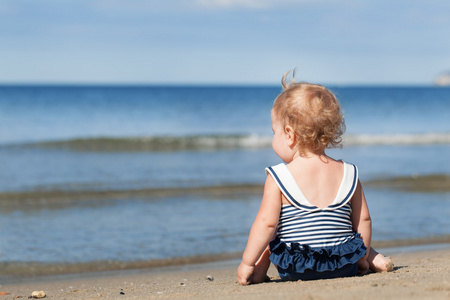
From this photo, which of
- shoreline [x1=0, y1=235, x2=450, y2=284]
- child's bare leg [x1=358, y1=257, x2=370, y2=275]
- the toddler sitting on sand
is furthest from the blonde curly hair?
shoreline [x1=0, y1=235, x2=450, y2=284]

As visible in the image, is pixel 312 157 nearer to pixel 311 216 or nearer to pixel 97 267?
pixel 311 216

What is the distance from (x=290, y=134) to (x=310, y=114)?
154 millimetres

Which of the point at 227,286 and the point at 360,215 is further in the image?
the point at 227,286

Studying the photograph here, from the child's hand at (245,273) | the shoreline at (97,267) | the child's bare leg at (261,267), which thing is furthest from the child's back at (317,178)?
the shoreline at (97,267)

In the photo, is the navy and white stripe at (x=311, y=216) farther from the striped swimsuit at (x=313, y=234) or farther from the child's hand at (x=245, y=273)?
the child's hand at (x=245, y=273)

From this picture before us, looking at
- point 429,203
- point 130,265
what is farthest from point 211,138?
point 130,265

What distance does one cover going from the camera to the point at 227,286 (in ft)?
9.76

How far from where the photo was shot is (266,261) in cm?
283

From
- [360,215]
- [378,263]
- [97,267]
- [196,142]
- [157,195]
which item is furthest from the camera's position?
[196,142]

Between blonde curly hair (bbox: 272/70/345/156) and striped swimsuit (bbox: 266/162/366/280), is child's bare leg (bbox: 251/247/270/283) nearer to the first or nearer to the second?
striped swimsuit (bbox: 266/162/366/280)

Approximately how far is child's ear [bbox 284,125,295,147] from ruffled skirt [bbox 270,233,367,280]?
501 millimetres

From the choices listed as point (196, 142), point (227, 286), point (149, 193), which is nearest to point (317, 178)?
point (227, 286)

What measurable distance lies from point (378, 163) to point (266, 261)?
970 cm

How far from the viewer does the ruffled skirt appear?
2.68m
